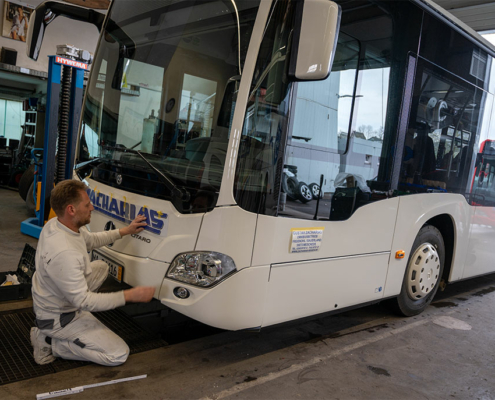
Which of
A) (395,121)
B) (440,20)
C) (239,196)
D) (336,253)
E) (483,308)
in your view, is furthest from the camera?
(483,308)

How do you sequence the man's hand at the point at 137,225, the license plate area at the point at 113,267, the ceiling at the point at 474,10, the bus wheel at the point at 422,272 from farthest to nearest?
the ceiling at the point at 474,10
the bus wheel at the point at 422,272
the license plate area at the point at 113,267
the man's hand at the point at 137,225

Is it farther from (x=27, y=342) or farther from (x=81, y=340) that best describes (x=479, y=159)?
(x=27, y=342)

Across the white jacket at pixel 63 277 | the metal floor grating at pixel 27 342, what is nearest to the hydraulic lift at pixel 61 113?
the metal floor grating at pixel 27 342

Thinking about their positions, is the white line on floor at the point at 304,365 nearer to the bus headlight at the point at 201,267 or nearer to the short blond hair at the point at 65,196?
the bus headlight at the point at 201,267

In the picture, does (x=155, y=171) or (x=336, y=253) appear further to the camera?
(x=336, y=253)

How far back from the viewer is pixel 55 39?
12.7 metres

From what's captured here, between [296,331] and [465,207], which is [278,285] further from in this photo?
[465,207]

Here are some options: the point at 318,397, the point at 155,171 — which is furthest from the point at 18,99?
the point at 318,397

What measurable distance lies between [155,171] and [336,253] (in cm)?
143

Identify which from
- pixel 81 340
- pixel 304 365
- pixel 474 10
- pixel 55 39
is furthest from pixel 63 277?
pixel 55 39

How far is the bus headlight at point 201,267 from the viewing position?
9.15ft

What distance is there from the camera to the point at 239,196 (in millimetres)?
2756

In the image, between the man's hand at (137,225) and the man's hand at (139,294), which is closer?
the man's hand at (139,294)

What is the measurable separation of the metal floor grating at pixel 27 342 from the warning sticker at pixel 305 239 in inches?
50.7
